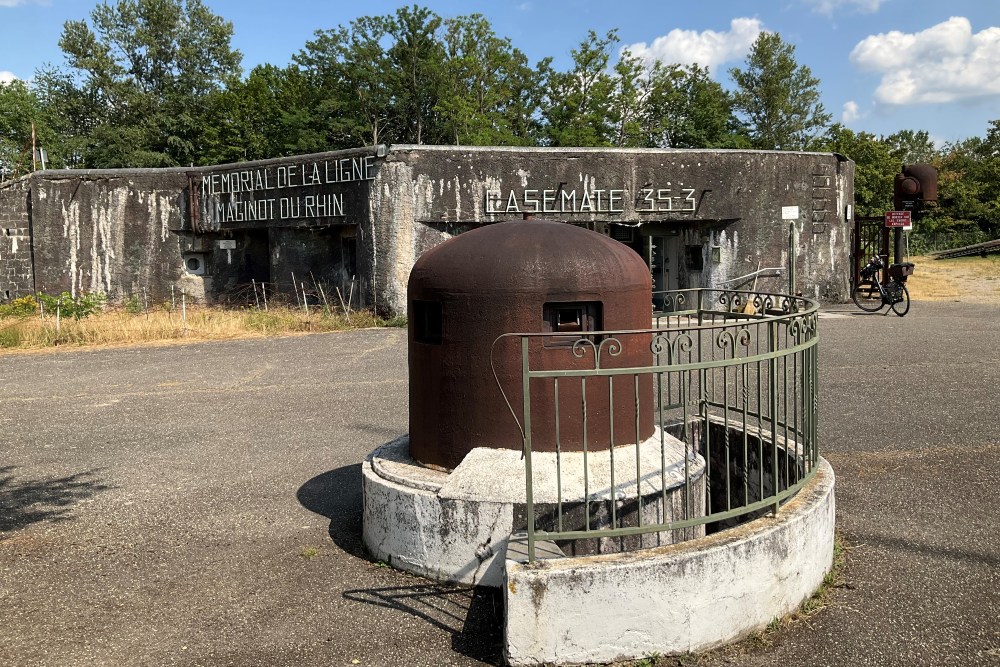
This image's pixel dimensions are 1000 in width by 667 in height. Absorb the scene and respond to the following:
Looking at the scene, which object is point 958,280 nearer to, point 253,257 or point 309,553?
point 253,257

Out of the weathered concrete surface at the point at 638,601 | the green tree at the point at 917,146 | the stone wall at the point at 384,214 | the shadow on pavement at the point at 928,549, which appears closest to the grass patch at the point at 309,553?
the weathered concrete surface at the point at 638,601

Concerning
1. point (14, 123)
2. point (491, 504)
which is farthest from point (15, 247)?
point (14, 123)

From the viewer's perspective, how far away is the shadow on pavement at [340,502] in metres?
4.80

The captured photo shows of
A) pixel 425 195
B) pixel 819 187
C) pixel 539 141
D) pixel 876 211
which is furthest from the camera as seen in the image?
pixel 539 141

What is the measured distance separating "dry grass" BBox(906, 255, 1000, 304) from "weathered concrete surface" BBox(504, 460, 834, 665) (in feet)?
59.8

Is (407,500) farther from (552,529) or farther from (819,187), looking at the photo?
(819,187)

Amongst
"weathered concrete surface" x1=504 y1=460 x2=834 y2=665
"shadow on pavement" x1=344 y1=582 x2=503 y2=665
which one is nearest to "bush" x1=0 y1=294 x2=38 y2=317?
"shadow on pavement" x1=344 y1=582 x2=503 y2=665

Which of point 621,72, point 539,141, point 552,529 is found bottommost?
point 552,529

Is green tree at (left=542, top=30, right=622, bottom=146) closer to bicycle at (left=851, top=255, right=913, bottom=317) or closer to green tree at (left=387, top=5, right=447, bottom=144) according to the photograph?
green tree at (left=387, top=5, right=447, bottom=144)

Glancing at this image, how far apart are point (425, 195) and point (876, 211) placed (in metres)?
30.2

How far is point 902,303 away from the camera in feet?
54.5

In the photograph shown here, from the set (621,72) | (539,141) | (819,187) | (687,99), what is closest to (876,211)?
(687,99)

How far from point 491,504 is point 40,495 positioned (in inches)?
150

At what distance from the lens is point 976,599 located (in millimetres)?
3787
